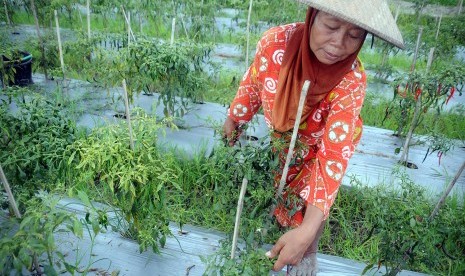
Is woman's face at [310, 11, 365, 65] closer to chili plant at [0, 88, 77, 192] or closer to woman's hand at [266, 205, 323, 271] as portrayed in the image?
woman's hand at [266, 205, 323, 271]

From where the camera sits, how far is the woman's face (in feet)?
3.61

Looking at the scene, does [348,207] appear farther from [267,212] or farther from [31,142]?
[31,142]

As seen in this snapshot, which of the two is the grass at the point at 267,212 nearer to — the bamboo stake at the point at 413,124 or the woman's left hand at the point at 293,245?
the woman's left hand at the point at 293,245

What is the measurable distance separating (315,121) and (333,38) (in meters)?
0.38

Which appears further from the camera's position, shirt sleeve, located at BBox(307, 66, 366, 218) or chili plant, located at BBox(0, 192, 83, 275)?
shirt sleeve, located at BBox(307, 66, 366, 218)

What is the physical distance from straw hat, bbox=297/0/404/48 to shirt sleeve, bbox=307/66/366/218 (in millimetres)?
228

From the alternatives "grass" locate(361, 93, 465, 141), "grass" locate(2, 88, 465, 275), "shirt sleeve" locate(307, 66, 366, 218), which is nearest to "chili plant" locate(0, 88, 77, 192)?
"grass" locate(2, 88, 465, 275)

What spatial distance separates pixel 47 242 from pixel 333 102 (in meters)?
0.95

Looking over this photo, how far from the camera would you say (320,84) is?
4.10 feet

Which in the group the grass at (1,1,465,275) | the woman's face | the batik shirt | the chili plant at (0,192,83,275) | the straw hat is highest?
the straw hat

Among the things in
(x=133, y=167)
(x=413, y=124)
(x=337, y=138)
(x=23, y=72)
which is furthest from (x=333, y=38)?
(x=23, y=72)

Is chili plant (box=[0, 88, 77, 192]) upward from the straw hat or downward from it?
downward

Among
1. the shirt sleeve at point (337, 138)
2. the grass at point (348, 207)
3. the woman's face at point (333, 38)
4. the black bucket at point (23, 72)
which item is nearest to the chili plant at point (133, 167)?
the grass at point (348, 207)

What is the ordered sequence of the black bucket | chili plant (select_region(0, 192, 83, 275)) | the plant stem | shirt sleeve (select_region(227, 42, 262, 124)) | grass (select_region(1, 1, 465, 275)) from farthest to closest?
the black bucket, the plant stem, shirt sleeve (select_region(227, 42, 262, 124)), grass (select_region(1, 1, 465, 275)), chili plant (select_region(0, 192, 83, 275))
